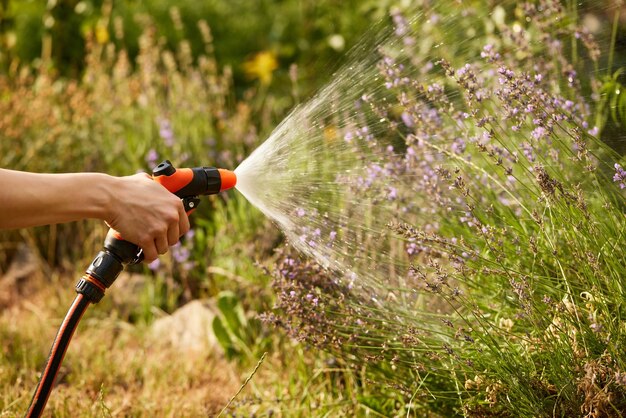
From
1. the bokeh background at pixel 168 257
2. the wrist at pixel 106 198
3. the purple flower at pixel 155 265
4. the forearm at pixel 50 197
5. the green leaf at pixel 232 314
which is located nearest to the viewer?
Answer: the forearm at pixel 50 197

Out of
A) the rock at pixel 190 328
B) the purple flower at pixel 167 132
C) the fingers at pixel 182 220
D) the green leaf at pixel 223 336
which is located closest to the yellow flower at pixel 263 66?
the purple flower at pixel 167 132

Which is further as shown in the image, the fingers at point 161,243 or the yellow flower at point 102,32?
the yellow flower at point 102,32

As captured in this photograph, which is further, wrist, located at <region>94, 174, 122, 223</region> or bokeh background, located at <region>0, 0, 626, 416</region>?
bokeh background, located at <region>0, 0, 626, 416</region>

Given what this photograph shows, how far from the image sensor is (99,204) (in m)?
1.83

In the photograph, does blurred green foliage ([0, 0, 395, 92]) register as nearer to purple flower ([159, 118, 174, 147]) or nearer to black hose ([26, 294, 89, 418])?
purple flower ([159, 118, 174, 147])

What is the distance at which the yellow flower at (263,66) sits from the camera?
592 centimetres

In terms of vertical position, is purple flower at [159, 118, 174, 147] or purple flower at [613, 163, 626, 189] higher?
purple flower at [159, 118, 174, 147]

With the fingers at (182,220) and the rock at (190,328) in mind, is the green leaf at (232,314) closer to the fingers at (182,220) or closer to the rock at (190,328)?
the rock at (190,328)

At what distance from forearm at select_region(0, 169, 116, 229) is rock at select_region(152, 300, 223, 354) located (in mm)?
1503

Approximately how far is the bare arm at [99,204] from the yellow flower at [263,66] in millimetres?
4012

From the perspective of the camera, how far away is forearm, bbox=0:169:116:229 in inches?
66.9

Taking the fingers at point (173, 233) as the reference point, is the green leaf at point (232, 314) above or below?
below

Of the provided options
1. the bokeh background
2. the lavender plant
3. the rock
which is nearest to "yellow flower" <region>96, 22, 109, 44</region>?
the bokeh background

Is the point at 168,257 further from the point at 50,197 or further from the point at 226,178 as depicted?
the point at 50,197
